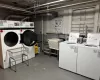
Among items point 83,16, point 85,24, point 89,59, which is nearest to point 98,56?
point 89,59

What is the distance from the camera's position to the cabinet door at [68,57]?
270 cm

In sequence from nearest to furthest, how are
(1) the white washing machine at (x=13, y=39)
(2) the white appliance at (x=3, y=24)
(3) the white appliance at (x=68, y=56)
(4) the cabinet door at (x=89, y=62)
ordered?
(4) the cabinet door at (x=89, y=62)
(3) the white appliance at (x=68, y=56)
(2) the white appliance at (x=3, y=24)
(1) the white washing machine at (x=13, y=39)

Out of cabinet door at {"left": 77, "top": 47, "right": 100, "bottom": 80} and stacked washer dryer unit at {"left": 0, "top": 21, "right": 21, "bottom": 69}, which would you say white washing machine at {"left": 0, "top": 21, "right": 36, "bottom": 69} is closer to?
stacked washer dryer unit at {"left": 0, "top": 21, "right": 21, "bottom": 69}

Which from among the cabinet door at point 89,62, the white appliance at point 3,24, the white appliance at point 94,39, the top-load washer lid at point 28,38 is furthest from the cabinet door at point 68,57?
the white appliance at point 3,24

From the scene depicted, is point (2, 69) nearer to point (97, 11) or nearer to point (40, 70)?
point (40, 70)

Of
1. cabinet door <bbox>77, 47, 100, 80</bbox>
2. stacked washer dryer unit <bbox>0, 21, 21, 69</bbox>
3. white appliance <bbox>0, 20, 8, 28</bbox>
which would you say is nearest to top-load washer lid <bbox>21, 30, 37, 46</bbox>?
stacked washer dryer unit <bbox>0, 21, 21, 69</bbox>

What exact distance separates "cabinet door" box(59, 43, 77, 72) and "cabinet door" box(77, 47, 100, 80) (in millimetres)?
166

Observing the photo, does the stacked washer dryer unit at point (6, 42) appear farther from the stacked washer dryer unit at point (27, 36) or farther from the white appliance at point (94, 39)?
the white appliance at point (94, 39)

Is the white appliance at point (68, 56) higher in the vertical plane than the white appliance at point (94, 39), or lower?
lower

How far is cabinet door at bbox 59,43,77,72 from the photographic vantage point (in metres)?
2.70

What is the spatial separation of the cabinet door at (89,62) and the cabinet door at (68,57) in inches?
6.5

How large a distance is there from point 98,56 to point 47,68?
1725mm

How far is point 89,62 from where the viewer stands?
2395 millimetres

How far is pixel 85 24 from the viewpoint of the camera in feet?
11.1
